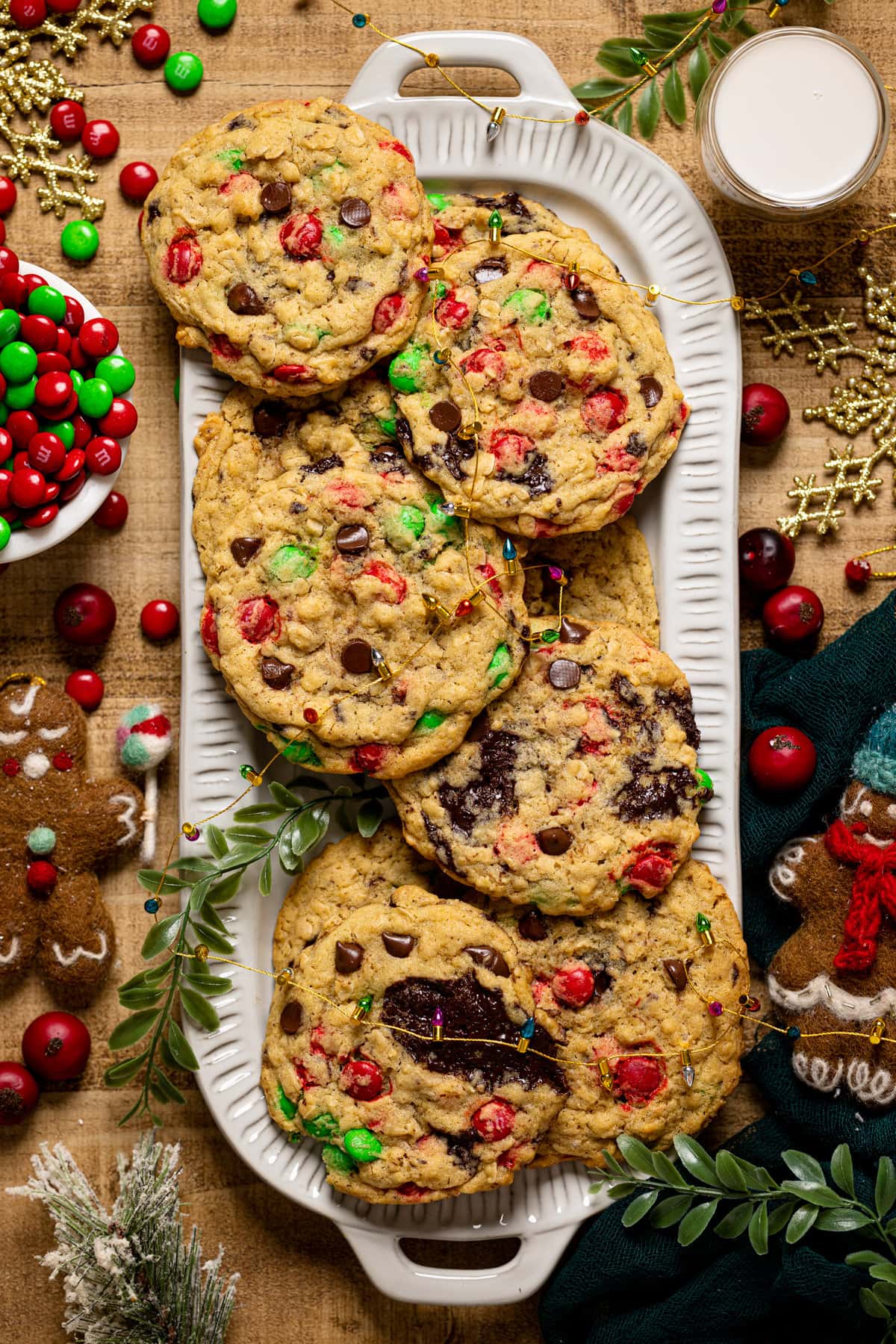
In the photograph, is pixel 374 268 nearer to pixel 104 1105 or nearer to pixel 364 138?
pixel 364 138

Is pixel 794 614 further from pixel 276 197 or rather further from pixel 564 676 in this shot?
pixel 276 197

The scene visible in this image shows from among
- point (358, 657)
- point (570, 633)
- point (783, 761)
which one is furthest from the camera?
point (783, 761)

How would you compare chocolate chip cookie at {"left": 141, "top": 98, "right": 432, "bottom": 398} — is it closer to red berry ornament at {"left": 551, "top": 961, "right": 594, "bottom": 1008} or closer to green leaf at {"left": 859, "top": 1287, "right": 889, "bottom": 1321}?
red berry ornament at {"left": 551, "top": 961, "right": 594, "bottom": 1008}

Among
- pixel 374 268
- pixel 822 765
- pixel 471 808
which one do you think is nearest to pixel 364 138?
pixel 374 268

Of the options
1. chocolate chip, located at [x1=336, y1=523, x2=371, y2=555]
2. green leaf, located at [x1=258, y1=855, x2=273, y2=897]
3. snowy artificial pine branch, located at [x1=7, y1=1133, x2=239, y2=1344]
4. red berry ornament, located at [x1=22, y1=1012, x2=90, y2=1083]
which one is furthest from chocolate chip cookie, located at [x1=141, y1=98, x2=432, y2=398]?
snowy artificial pine branch, located at [x1=7, y1=1133, x2=239, y2=1344]

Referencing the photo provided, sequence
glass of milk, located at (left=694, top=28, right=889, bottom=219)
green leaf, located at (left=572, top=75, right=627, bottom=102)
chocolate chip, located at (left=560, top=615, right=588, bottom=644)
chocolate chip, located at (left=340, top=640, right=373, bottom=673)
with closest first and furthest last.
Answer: chocolate chip, located at (left=340, top=640, right=373, bottom=673), chocolate chip, located at (left=560, top=615, right=588, bottom=644), glass of milk, located at (left=694, top=28, right=889, bottom=219), green leaf, located at (left=572, top=75, right=627, bottom=102)

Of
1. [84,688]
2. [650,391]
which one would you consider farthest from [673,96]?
[84,688]

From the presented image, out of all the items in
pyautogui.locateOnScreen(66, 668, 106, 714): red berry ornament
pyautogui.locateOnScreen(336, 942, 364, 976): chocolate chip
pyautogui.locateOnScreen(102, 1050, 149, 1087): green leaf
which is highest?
pyautogui.locateOnScreen(66, 668, 106, 714): red berry ornament
